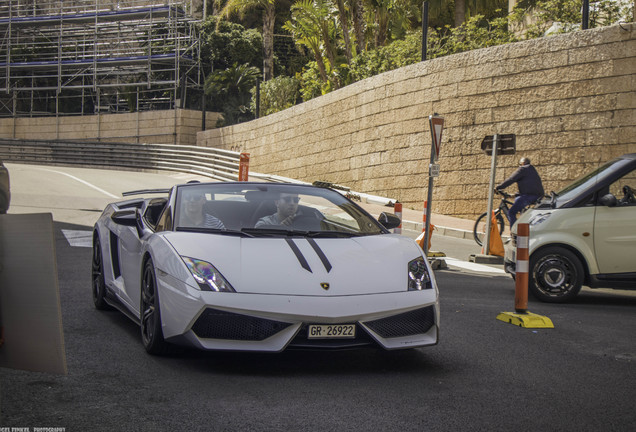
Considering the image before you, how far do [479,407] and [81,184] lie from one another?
79.1 feet

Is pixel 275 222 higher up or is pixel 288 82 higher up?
pixel 288 82

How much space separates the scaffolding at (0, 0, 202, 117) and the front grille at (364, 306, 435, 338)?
4241cm

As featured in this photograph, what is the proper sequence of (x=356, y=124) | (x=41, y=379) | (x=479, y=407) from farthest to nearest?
1. (x=356, y=124)
2. (x=41, y=379)
3. (x=479, y=407)

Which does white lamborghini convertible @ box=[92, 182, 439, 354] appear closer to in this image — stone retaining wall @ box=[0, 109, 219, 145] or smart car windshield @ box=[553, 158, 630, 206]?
smart car windshield @ box=[553, 158, 630, 206]

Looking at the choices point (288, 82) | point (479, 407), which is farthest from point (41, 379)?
point (288, 82)

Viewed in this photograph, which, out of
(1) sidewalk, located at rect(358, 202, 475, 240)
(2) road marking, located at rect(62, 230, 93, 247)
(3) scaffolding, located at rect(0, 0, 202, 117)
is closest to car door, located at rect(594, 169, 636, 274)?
(2) road marking, located at rect(62, 230, 93, 247)

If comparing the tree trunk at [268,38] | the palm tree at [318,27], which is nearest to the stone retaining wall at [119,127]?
the tree trunk at [268,38]

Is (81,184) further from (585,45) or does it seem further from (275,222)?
(275,222)

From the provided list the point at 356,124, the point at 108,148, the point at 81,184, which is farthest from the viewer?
the point at 108,148

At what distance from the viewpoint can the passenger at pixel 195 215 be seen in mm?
5883

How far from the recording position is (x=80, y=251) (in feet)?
39.0

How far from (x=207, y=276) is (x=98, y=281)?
2.70 meters

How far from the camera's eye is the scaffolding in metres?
48.0

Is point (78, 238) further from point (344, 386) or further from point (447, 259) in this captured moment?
point (344, 386)
